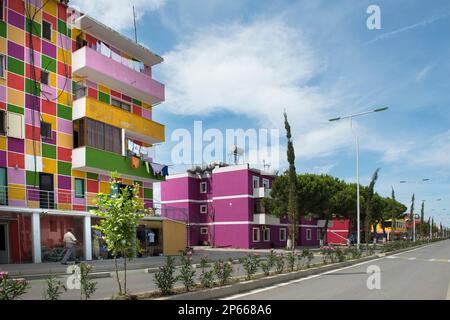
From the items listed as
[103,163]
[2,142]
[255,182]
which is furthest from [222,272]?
[255,182]

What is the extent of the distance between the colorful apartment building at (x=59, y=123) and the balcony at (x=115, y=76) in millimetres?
67

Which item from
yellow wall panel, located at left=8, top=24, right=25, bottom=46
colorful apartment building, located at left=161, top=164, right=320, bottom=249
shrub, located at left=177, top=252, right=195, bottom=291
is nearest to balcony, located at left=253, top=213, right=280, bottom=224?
colorful apartment building, located at left=161, top=164, right=320, bottom=249

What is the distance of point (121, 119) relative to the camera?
95.2 feet

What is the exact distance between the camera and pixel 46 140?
2488 cm

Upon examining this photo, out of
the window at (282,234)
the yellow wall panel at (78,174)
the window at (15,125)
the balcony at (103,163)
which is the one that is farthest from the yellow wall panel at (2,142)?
the window at (282,234)

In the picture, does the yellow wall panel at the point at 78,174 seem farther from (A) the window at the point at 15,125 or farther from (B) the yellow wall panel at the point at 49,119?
(A) the window at the point at 15,125

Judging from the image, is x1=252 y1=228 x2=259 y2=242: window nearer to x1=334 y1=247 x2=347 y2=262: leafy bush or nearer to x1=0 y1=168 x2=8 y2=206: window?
x1=334 y1=247 x2=347 y2=262: leafy bush

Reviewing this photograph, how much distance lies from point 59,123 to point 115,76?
16.3 ft

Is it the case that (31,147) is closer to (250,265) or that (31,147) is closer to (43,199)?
(43,199)

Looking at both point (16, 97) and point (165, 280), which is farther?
point (16, 97)

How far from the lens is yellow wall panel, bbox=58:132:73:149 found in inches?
1016

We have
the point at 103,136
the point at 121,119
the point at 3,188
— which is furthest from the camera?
the point at 121,119
